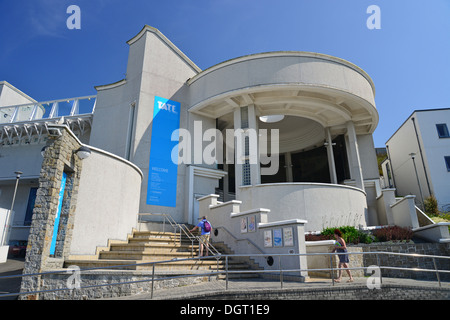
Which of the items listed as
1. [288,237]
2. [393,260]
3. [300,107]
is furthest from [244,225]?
[300,107]

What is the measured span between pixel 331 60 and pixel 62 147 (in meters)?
13.8

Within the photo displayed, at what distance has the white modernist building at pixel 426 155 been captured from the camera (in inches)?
841

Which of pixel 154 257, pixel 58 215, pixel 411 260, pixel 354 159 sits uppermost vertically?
pixel 354 159

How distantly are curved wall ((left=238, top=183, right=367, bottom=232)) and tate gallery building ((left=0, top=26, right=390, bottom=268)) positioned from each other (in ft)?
0.16

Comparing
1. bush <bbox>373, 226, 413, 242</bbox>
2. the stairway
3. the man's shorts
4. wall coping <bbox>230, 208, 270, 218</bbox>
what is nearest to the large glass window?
the stairway

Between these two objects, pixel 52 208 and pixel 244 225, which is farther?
pixel 244 225

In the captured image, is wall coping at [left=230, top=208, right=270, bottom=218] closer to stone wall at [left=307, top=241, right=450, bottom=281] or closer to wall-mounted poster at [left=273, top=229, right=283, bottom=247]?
wall-mounted poster at [left=273, top=229, right=283, bottom=247]

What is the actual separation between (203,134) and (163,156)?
2962mm

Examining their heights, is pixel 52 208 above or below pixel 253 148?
below

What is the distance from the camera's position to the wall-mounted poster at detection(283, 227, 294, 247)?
29.7 ft

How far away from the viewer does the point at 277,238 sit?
31.2 ft

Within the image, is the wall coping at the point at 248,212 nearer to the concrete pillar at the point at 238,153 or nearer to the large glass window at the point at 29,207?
the concrete pillar at the point at 238,153

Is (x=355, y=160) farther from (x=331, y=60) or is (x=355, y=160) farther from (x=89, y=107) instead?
(x=89, y=107)

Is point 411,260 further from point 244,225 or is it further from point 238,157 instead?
point 238,157
